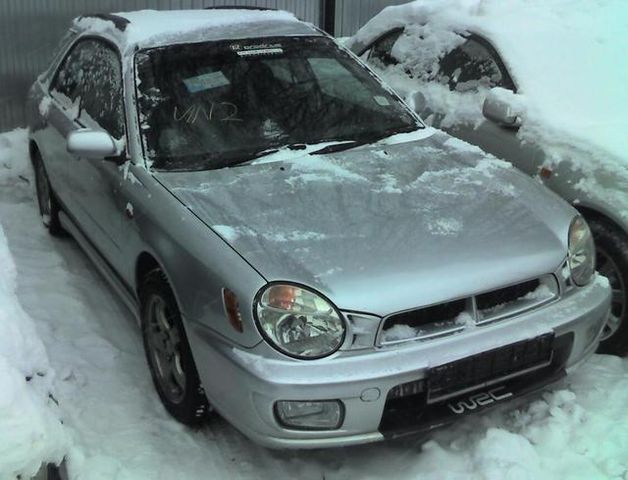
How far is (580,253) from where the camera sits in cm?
313

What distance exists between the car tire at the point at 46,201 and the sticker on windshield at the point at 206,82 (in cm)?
161

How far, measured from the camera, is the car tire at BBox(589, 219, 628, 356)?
Result: 142 inches

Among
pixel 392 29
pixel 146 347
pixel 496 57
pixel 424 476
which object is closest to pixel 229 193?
pixel 146 347

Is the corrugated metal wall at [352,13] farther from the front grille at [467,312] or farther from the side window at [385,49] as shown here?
the front grille at [467,312]

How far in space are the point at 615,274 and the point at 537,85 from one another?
1.33m

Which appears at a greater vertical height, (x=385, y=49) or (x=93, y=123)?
(x=385, y=49)

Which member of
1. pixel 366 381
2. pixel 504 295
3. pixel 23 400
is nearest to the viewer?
pixel 23 400

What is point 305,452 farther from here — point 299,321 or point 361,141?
point 361,141

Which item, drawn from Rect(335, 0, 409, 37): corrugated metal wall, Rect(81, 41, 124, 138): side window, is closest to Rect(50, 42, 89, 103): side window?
Rect(81, 41, 124, 138): side window

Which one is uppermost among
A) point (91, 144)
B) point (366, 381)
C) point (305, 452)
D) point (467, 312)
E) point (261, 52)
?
point (261, 52)

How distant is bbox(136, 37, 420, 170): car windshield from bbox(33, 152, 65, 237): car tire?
157 cm

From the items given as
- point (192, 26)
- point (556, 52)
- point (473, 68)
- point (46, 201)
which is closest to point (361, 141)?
point (192, 26)

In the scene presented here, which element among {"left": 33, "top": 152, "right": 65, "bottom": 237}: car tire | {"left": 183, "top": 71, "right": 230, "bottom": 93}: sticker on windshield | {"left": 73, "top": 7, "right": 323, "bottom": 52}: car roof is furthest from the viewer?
{"left": 33, "top": 152, "right": 65, "bottom": 237}: car tire

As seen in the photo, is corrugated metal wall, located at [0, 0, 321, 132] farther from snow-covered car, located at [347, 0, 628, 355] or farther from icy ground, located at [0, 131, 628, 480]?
icy ground, located at [0, 131, 628, 480]
